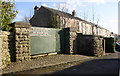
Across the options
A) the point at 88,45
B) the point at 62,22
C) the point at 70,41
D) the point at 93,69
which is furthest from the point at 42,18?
the point at 93,69

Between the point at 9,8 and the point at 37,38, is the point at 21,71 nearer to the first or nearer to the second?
the point at 37,38

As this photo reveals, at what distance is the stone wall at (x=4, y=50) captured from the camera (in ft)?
21.3

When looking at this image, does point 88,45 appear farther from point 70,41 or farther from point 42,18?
point 42,18

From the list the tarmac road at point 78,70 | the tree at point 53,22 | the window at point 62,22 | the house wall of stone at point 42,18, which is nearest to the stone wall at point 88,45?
the tarmac road at point 78,70

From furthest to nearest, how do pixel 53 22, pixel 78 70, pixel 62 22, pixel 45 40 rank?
pixel 62 22, pixel 53 22, pixel 45 40, pixel 78 70

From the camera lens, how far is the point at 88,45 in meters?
12.6

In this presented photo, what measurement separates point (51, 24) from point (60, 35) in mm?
16907

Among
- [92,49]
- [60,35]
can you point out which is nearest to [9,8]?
[60,35]

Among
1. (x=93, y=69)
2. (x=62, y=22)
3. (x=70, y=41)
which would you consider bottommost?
(x=93, y=69)

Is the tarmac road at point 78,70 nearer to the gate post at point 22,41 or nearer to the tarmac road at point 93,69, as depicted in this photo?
the tarmac road at point 93,69

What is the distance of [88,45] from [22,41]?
22.0 ft

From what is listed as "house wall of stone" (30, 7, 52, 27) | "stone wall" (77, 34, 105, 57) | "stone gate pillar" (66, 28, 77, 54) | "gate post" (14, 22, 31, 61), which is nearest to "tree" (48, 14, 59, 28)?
"house wall of stone" (30, 7, 52, 27)

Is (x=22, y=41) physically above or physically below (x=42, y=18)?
below

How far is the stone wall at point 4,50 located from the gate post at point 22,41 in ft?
1.84
